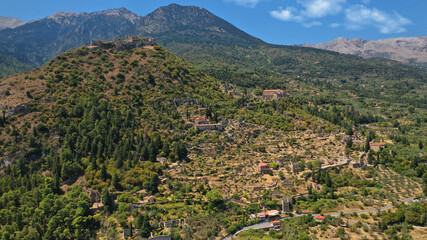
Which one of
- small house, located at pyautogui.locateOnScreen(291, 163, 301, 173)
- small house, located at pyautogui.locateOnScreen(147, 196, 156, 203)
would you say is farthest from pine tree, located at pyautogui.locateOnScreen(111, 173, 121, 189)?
small house, located at pyautogui.locateOnScreen(291, 163, 301, 173)

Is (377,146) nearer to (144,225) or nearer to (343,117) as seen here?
(343,117)

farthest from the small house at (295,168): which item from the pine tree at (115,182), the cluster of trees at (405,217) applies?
the pine tree at (115,182)

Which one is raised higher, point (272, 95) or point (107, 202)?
point (272, 95)

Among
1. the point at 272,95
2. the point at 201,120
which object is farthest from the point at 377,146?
the point at 272,95

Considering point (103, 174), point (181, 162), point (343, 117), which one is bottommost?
point (103, 174)

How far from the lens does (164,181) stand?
Result: 4988cm

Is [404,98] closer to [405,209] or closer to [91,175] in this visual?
[405,209]

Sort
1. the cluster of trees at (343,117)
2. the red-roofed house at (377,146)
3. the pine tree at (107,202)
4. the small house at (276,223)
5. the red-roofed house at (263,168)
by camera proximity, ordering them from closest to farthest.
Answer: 1. the small house at (276,223)
2. the pine tree at (107,202)
3. the red-roofed house at (263,168)
4. the red-roofed house at (377,146)
5. the cluster of trees at (343,117)

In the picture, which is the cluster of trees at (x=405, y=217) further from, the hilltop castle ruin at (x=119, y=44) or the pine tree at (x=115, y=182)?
the hilltop castle ruin at (x=119, y=44)

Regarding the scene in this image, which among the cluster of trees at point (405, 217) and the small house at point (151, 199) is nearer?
the cluster of trees at point (405, 217)

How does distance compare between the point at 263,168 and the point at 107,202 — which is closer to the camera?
the point at 107,202

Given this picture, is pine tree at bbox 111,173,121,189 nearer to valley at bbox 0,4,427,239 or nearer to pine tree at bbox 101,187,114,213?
valley at bbox 0,4,427,239

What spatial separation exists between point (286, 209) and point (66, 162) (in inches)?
1485

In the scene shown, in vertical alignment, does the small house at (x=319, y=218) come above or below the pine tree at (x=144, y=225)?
below
